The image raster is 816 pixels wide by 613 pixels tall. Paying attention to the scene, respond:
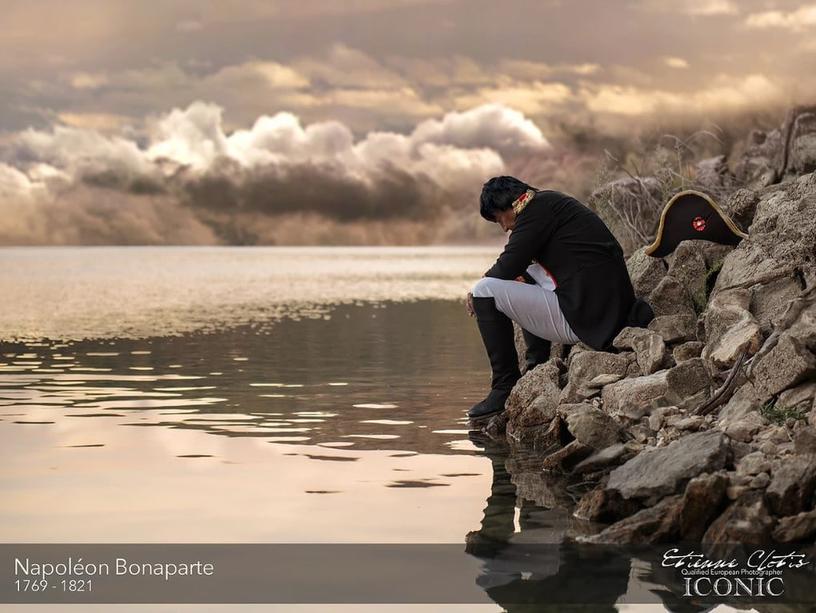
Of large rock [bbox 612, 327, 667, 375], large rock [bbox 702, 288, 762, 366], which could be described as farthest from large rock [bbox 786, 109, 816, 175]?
large rock [bbox 612, 327, 667, 375]

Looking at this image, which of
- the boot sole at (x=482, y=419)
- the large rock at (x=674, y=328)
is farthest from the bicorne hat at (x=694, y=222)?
the boot sole at (x=482, y=419)

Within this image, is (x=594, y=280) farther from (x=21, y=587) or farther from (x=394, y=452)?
(x=21, y=587)

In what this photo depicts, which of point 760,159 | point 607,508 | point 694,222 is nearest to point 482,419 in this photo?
point 694,222

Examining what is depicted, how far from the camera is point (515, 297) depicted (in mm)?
10711

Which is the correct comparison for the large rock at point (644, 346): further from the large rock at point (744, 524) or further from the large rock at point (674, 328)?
the large rock at point (744, 524)

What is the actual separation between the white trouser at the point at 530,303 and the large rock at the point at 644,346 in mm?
462

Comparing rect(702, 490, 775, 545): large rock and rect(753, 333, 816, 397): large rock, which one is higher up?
rect(753, 333, 816, 397): large rock

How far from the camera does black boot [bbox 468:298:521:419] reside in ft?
35.6

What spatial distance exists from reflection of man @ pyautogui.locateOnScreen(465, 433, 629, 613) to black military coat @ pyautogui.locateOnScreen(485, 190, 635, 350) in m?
3.03

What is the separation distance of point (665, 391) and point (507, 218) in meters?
2.09

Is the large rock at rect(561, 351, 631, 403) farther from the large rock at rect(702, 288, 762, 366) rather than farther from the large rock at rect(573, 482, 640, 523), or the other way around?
the large rock at rect(573, 482, 640, 523)

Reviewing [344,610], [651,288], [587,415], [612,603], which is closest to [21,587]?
[344,610]

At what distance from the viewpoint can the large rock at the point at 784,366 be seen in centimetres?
834

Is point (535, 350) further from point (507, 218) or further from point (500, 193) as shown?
point (500, 193)
